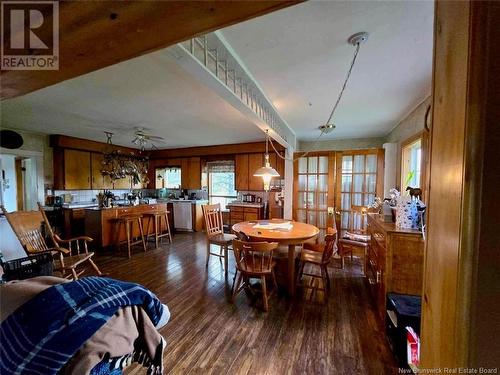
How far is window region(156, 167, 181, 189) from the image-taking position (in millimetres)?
6449

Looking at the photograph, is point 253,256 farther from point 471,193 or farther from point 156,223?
point 156,223

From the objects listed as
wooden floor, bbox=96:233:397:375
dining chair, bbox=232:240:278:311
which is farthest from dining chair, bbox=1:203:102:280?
dining chair, bbox=232:240:278:311

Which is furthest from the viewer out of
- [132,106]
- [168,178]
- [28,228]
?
[168,178]

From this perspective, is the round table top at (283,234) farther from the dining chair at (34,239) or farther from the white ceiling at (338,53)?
the dining chair at (34,239)

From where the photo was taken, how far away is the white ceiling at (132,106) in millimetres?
1928

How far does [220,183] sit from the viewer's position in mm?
6113

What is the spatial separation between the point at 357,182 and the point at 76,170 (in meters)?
5.73

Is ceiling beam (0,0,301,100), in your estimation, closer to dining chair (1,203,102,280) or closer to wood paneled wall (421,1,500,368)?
wood paneled wall (421,1,500,368)

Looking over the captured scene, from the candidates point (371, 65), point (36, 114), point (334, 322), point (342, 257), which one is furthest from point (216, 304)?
point (36, 114)

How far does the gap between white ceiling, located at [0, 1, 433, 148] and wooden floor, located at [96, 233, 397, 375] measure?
6.85 feet

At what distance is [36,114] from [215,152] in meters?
3.23

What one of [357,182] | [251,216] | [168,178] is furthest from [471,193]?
[168,178]

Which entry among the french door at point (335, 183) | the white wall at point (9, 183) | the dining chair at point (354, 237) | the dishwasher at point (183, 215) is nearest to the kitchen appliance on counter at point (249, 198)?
the french door at point (335, 183)

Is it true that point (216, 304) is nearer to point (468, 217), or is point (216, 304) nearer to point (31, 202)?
point (468, 217)
